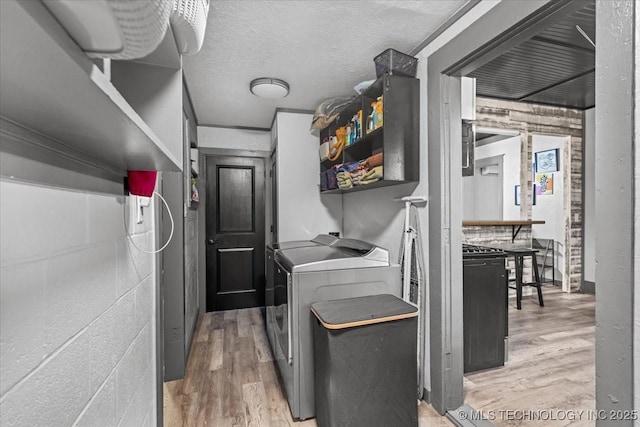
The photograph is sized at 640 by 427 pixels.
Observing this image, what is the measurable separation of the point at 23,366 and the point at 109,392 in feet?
1.49

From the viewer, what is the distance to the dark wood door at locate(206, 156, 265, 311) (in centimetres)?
392

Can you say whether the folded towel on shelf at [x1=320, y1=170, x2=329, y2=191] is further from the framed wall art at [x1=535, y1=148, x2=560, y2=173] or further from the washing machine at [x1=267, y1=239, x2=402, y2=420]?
the framed wall art at [x1=535, y1=148, x2=560, y2=173]

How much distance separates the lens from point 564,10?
4.21ft

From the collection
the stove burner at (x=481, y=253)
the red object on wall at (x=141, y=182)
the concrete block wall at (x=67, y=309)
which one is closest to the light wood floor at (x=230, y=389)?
the concrete block wall at (x=67, y=309)

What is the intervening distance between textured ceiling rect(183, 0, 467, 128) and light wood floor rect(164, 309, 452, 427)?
2.29m

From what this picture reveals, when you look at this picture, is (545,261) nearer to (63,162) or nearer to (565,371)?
(565,371)

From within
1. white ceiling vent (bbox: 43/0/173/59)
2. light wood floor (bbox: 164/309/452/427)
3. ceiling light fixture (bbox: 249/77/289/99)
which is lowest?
light wood floor (bbox: 164/309/452/427)

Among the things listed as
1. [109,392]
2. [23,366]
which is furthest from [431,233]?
[23,366]

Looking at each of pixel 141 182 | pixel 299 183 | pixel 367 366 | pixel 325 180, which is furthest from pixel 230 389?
pixel 299 183

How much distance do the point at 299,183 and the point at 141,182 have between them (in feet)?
7.82

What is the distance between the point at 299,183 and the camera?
Answer: 349cm

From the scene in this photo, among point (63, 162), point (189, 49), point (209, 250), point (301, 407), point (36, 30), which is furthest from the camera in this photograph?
point (209, 250)

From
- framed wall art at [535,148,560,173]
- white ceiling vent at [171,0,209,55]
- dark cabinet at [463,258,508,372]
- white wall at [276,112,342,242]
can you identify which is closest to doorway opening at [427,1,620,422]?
dark cabinet at [463,258,508,372]

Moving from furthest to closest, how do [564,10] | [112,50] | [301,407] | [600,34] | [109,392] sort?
[301,407]
[564,10]
[600,34]
[109,392]
[112,50]
